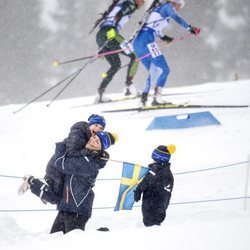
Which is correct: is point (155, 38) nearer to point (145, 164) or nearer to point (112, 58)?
point (112, 58)

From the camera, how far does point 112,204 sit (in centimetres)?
546

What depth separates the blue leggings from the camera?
333 inches

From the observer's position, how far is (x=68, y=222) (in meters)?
3.61

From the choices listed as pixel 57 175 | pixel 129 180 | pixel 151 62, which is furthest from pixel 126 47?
pixel 57 175

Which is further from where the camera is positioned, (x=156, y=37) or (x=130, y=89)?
(x=130, y=89)

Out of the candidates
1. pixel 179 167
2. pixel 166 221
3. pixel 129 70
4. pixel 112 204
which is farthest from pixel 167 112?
pixel 166 221

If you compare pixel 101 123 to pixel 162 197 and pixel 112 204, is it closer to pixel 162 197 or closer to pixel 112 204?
pixel 162 197

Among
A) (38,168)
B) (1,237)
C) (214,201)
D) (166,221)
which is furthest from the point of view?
(38,168)

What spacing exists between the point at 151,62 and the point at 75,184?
5.44m

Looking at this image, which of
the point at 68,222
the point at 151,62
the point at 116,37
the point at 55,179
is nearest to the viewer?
the point at 68,222

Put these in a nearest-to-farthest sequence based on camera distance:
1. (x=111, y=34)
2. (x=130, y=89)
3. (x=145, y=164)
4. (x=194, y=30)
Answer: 1. (x=145, y=164)
2. (x=194, y=30)
3. (x=111, y=34)
4. (x=130, y=89)

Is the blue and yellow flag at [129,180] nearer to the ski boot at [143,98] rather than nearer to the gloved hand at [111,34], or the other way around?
the ski boot at [143,98]

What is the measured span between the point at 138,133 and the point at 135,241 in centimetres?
535

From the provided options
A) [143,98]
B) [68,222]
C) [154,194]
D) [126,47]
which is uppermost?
[126,47]
